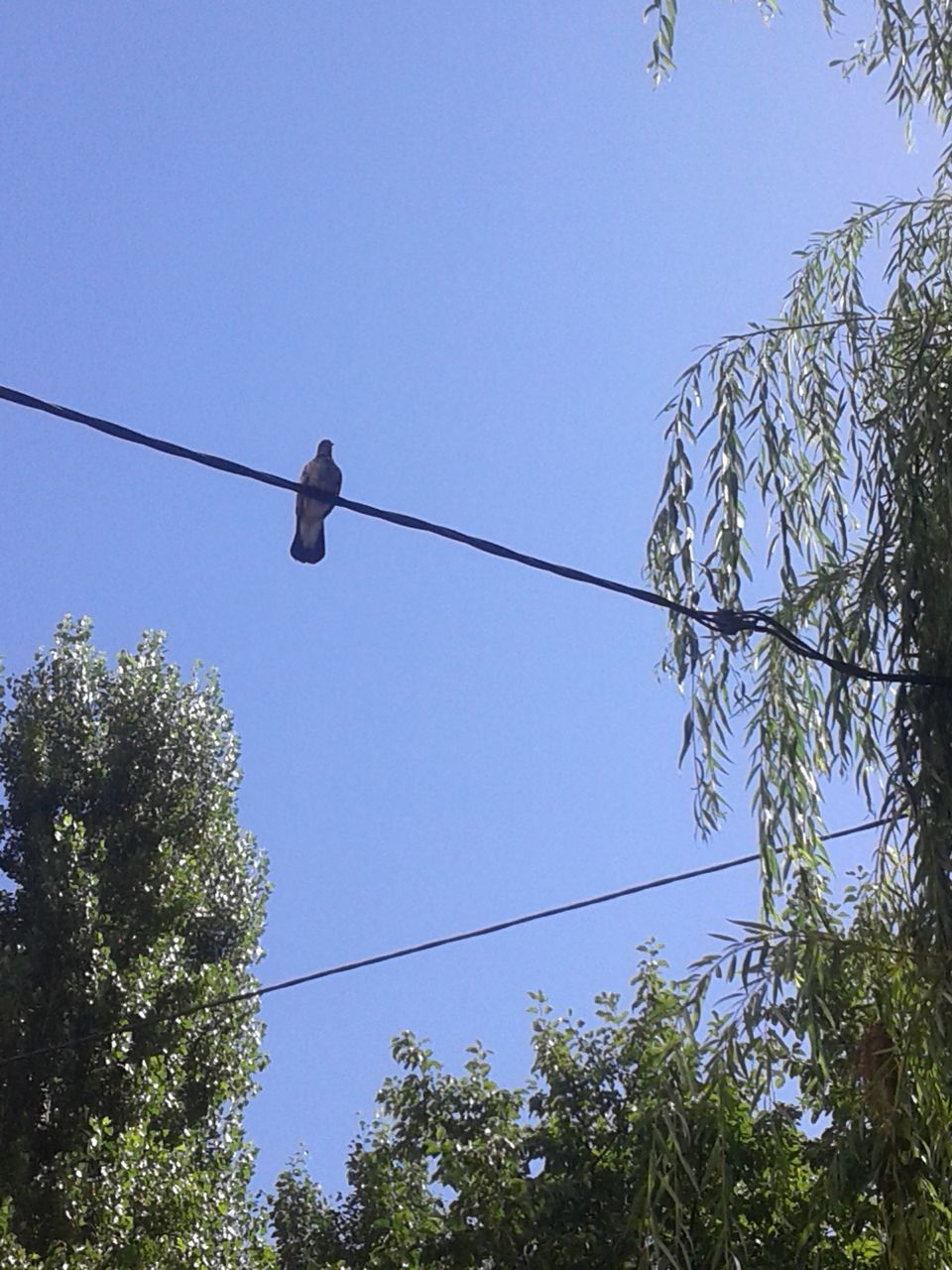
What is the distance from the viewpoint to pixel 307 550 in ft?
14.1

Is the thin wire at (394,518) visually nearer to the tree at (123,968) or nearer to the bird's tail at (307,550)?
the bird's tail at (307,550)

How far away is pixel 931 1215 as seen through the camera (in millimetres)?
2887

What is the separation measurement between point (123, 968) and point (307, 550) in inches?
204

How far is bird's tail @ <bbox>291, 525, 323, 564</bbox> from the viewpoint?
4.30 metres

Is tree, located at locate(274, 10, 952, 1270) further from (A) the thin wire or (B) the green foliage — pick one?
(B) the green foliage

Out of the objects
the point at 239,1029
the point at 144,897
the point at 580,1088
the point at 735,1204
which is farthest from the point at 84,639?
the point at 735,1204

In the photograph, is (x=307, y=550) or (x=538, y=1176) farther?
(x=538, y=1176)

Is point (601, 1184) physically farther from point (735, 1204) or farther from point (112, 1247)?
point (112, 1247)

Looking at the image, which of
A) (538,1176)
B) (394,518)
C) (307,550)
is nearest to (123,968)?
(538,1176)

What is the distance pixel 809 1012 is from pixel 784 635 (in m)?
0.78

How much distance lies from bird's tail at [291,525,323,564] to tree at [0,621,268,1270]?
345cm

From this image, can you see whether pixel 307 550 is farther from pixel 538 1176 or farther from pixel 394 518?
pixel 538 1176

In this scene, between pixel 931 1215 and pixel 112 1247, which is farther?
pixel 112 1247

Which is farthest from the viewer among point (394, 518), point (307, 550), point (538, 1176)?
point (538, 1176)
